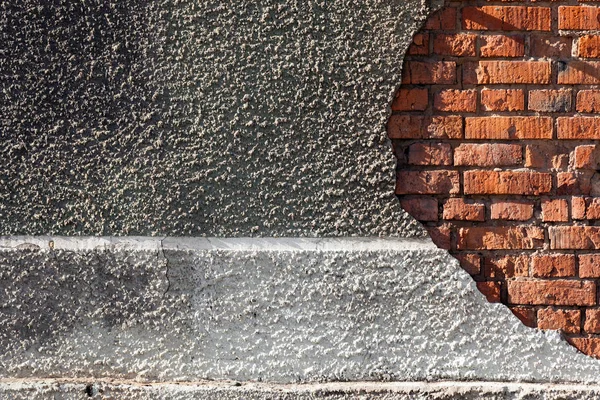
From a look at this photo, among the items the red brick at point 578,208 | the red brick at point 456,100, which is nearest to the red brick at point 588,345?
the red brick at point 578,208

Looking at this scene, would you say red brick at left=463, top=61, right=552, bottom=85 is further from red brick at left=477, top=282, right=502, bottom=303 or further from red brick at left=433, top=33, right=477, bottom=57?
red brick at left=477, top=282, right=502, bottom=303

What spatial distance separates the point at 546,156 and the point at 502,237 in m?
0.34

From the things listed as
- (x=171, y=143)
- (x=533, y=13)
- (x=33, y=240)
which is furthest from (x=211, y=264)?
(x=533, y=13)

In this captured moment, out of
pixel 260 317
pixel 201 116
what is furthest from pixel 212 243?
pixel 201 116

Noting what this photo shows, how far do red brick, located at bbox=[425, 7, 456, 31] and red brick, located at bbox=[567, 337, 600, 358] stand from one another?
1229 millimetres

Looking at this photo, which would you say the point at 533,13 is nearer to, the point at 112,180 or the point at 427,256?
the point at 427,256

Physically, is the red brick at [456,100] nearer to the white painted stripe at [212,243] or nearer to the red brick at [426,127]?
the red brick at [426,127]

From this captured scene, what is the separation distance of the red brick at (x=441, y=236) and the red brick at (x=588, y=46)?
31.4 inches

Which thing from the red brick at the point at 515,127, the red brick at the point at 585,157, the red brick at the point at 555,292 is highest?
the red brick at the point at 515,127

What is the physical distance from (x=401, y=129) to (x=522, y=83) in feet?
1.54

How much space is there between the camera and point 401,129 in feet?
7.95

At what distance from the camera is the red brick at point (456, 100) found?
2.41 metres

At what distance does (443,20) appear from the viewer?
2.40 m

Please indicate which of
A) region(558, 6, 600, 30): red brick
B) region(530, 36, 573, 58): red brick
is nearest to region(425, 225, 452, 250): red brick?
region(530, 36, 573, 58): red brick
